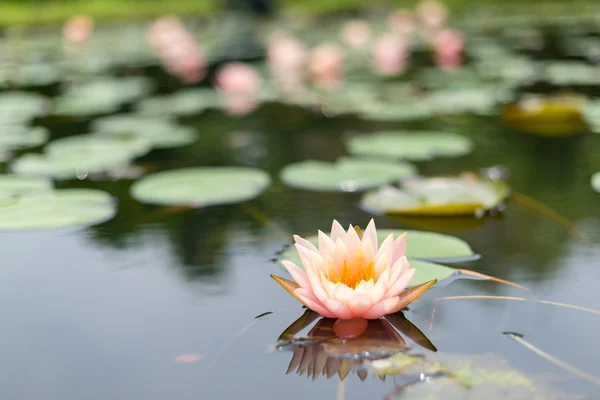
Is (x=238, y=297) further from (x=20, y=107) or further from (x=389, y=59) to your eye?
(x=389, y=59)

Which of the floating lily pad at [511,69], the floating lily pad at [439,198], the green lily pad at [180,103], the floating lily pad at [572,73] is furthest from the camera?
the floating lily pad at [511,69]

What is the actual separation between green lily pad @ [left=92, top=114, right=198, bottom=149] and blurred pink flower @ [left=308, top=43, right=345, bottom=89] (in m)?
1.17

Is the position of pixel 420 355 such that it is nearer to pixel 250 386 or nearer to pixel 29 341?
pixel 250 386

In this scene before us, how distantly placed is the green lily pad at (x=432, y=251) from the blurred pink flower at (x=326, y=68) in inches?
92.3

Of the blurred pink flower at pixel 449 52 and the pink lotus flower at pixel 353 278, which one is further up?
the blurred pink flower at pixel 449 52

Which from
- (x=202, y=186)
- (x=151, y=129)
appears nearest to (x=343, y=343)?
(x=202, y=186)

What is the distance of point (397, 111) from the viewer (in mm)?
2689

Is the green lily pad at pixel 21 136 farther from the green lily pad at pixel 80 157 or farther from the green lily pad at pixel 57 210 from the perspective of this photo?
the green lily pad at pixel 57 210

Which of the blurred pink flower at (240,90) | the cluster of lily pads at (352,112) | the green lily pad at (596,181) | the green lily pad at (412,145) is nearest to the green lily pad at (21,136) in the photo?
the cluster of lily pads at (352,112)

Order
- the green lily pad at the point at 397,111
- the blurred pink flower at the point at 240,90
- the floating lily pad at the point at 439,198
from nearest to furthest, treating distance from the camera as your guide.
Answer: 1. the floating lily pad at the point at 439,198
2. the green lily pad at the point at 397,111
3. the blurred pink flower at the point at 240,90

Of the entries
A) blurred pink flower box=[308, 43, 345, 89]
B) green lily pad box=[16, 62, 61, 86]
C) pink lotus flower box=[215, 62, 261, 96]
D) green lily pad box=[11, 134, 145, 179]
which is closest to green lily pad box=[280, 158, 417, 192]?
green lily pad box=[11, 134, 145, 179]

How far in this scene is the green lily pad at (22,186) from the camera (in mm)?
1702

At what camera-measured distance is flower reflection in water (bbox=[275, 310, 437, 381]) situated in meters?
0.86

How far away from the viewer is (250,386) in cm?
84
